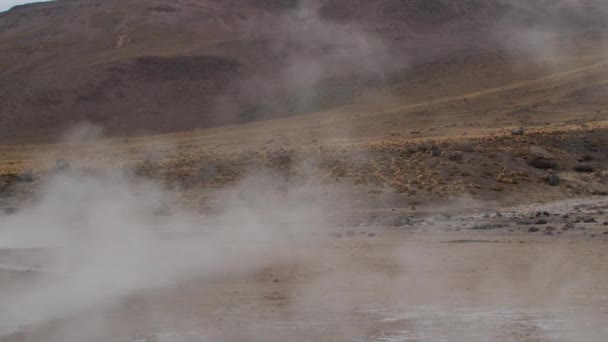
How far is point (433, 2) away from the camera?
7081 centimetres

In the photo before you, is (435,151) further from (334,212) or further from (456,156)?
(334,212)

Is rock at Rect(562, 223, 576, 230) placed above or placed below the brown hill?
below

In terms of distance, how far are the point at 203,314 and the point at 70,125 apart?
46926 millimetres

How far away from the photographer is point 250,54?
6166 centimetres

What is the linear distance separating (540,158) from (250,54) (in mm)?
43336

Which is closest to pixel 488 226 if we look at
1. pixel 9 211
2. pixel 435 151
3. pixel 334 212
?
pixel 334 212

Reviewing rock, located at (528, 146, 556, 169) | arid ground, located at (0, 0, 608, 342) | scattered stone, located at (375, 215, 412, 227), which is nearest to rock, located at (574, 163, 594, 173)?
arid ground, located at (0, 0, 608, 342)

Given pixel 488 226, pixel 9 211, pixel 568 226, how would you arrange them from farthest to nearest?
pixel 9 211 < pixel 488 226 < pixel 568 226

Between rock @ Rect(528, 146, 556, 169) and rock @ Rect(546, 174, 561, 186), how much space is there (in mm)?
1163

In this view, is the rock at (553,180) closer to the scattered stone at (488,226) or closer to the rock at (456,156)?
the rock at (456,156)

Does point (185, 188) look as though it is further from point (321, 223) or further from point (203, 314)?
point (203, 314)

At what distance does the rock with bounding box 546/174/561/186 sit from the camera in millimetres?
18750

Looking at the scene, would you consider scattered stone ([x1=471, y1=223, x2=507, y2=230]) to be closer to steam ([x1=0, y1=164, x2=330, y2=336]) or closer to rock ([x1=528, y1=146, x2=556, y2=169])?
steam ([x1=0, y1=164, x2=330, y2=336])

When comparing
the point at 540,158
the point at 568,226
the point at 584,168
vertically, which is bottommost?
the point at 584,168
